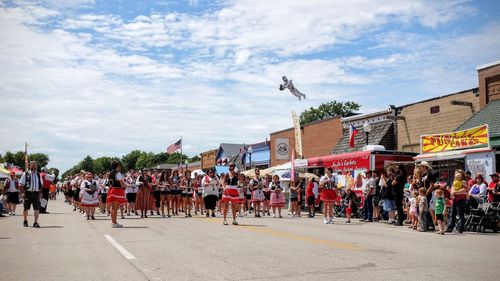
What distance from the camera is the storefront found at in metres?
17.7

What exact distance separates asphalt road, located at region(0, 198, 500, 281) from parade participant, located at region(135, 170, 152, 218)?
7448 millimetres

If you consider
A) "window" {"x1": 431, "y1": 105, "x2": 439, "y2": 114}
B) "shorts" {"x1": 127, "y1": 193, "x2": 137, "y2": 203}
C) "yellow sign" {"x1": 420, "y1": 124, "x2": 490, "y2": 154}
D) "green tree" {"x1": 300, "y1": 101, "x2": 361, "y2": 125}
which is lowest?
"shorts" {"x1": 127, "y1": 193, "x2": 137, "y2": 203}

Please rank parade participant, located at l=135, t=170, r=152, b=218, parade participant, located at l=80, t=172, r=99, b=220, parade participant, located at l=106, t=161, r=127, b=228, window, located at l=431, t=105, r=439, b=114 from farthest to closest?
window, located at l=431, t=105, r=439, b=114 < parade participant, located at l=135, t=170, r=152, b=218 < parade participant, located at l=80, t=172, r=99, b=220 < parade participant, located at l=106, t=161, r=127, b=228

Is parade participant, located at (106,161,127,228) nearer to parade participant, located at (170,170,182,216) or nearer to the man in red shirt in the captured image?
parade participant, located at (170,170,182,216)

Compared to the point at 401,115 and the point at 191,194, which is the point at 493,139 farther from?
the point at 191,194

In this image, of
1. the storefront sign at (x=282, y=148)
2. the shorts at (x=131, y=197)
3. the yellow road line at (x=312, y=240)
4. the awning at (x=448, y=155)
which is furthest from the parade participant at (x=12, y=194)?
the storefront sign at (x=282, y=148)

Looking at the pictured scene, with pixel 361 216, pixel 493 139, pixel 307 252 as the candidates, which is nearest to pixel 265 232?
pixel 307 252

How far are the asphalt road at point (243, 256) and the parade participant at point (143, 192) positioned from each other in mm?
7448

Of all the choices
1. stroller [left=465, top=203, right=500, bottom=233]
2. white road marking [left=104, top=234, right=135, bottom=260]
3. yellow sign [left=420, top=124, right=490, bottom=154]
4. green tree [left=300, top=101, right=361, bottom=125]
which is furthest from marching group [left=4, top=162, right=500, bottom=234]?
green tree [left=300, top=101, right=361, bottom=125]

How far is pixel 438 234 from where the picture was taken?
45.6ft

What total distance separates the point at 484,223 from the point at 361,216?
6.68 m

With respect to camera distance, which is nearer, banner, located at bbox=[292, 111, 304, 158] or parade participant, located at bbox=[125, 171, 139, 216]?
parade participant, located at bbox=[125, 171, 139, 216]

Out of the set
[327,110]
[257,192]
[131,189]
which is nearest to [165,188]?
[131,189]

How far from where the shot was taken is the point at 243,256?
8938 millimetres
